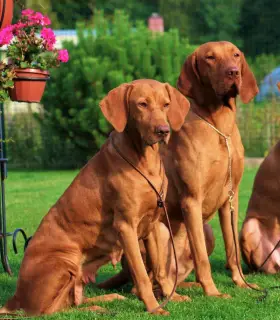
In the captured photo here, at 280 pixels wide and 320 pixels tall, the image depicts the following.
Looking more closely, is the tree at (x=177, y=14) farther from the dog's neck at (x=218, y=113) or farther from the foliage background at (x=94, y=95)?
the dog's neck at (x=218, y=113)

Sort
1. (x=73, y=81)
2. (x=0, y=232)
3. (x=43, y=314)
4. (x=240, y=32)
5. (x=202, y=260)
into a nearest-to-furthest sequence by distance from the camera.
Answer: (x=43, y=314), (x=202, y=260), (x=0, y=232), (x=73, y=81), (x=240, y=32)

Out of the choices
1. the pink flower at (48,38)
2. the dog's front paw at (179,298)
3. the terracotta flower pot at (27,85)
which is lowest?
the dog's front paw at (179,298)

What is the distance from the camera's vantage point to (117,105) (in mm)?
5430

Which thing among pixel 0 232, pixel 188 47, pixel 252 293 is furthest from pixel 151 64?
pixel 252 293

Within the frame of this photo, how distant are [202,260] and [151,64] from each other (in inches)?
517

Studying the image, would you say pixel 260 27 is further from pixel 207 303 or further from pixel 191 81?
pixel 207 303

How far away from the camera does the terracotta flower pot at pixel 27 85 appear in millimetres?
6418

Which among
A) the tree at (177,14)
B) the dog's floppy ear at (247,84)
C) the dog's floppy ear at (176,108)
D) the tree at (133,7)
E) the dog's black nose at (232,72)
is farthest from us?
the tree at (177,14)

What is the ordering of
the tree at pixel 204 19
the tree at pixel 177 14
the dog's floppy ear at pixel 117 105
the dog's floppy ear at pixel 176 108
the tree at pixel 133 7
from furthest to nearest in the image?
the tree at pixel 177 14 → the tree at pixel 204 19 → the tree at pixel 133 7 → the dog's floppy ear at pixel 176 108 → the dog's floppy ear at pixel 117 105

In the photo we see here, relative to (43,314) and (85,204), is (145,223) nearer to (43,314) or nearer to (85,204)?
(85,204)

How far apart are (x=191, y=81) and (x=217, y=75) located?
0.27 meters

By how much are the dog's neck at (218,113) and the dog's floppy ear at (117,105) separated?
0.94m

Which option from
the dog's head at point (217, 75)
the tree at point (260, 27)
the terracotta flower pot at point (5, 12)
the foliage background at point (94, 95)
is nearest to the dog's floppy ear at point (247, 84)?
the dog's head at point (217, 75)

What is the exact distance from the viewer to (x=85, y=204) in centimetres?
568
